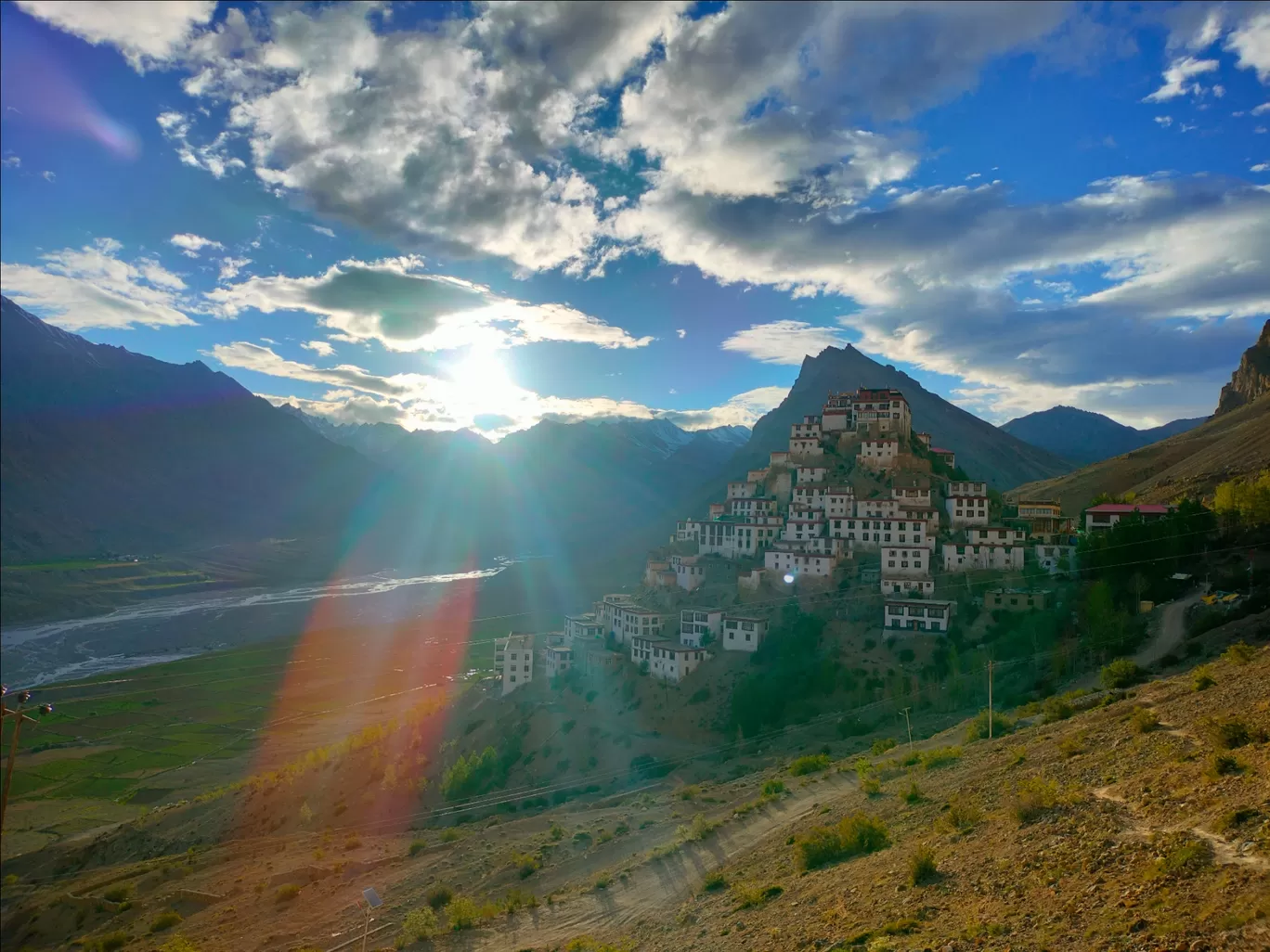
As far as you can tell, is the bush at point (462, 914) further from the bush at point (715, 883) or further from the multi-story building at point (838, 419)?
the multi-story building at point (838, 419)

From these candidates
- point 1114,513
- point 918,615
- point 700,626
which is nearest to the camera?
point 918,615

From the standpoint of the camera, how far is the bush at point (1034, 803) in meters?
14.6

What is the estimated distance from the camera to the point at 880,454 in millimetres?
71000

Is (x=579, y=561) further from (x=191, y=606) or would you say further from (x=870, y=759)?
(x=870, y=759)

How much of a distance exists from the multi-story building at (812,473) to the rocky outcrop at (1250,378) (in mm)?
124246

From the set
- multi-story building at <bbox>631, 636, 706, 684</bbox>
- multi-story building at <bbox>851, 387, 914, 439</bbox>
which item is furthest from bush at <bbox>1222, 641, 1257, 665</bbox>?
multi-story building at <bbox>851, 387, 914, 439</bbox>

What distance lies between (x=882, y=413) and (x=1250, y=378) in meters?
127

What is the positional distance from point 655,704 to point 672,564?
19.7 metres

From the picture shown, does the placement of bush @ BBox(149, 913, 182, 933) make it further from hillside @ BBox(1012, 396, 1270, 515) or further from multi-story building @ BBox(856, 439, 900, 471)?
hillside @ BBox(1012, 396, 1270, 515)

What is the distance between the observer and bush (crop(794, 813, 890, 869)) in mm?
18000

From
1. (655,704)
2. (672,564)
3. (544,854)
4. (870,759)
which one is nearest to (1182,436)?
(672,564)

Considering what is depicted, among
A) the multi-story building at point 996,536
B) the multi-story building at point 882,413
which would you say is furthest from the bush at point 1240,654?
the multi-story building at point 882,413

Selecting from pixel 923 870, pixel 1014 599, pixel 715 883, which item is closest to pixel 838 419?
pixel 1014 599

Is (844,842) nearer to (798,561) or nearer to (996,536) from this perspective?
(798,561)
